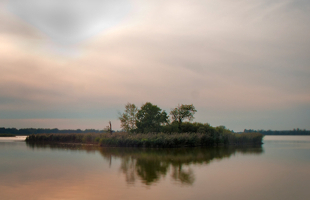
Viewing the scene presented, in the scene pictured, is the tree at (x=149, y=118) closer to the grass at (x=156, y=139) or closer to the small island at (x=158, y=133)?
the small island at (x=158, y=133)

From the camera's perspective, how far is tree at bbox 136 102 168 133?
122 feet

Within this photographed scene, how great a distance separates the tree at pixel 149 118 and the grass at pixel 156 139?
489 cm

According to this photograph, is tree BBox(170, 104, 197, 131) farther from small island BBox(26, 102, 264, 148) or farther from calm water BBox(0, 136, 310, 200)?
calm water BBox(0, 136, 310, 200)

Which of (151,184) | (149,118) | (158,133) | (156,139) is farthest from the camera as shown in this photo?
(149,118)

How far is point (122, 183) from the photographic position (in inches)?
371

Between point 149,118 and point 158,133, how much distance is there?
6298 mm

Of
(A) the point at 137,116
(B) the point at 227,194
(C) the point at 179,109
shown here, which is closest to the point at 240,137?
(C) the point at 179,109

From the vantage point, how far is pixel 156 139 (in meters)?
28.6

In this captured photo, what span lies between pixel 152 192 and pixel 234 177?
14.8 ft

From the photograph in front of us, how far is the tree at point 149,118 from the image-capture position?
37281 millimetres

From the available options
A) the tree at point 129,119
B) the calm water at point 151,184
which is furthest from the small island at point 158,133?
the calm water at point 151,184

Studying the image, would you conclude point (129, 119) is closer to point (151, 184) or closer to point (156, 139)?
point (156, 139)

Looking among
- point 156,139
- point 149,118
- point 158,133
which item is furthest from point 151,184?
point 149,118

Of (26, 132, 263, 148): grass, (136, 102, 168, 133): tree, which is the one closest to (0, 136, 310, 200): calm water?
(26, 132, 263, 148): grass
